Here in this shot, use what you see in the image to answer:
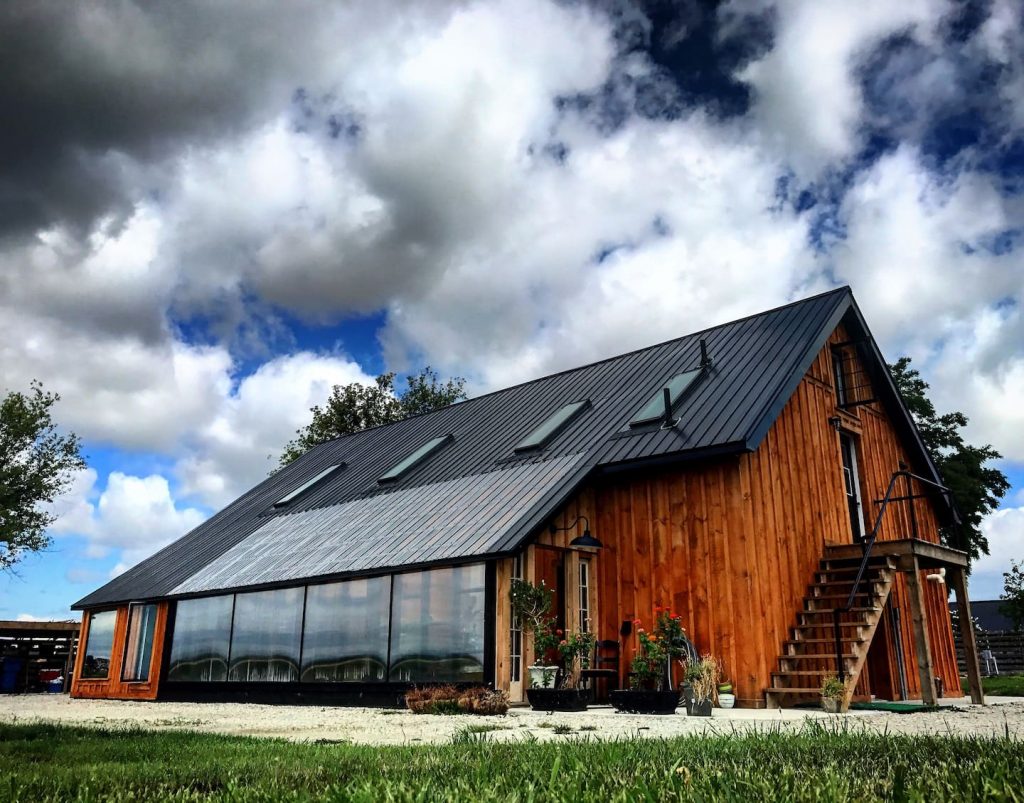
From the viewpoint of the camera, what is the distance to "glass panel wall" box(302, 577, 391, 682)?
39.6 feet

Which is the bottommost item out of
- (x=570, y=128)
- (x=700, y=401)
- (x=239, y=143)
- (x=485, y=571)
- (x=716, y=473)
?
(x=485, y=571)

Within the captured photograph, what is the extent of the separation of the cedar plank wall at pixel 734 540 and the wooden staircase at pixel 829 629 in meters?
0.17

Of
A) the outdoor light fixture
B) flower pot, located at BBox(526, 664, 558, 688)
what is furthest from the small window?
flower pot, located at BBox(526, 664, 558, 688)

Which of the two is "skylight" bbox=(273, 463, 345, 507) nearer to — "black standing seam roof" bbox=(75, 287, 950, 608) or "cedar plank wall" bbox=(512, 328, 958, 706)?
"black standing seam roof" bbox=(75, 287, 950, 608)

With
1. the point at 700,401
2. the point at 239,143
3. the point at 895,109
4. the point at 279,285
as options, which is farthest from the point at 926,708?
the point at 279,285

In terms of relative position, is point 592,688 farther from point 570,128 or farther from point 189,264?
point 189,264

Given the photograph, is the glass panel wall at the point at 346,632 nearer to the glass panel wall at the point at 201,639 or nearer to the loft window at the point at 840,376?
the glass panel wall at the point at 201,639

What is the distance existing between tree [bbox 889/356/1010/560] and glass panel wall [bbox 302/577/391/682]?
1924cm

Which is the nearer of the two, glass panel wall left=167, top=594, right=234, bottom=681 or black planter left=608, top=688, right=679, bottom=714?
black planter left=608, top=688, right=679, bottom=714

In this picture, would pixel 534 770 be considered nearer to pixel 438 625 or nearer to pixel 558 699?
pixel 558 699

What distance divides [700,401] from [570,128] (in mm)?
4712

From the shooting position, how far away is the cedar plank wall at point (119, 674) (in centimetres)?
1641

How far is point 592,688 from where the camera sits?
12203 mm

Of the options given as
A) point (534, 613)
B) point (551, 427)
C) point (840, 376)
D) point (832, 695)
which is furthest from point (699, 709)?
point (840, 376)
